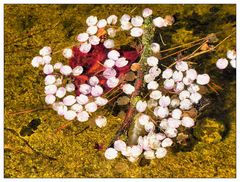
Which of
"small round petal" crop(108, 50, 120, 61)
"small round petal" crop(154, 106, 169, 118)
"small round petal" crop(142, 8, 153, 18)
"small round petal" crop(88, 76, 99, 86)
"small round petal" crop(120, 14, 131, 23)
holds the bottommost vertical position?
"small round petal" crop(154, 106, 169, 118)

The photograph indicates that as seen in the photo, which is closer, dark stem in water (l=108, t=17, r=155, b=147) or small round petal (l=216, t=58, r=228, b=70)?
dark stem in water (l=108, t=17, r=155, b=147)

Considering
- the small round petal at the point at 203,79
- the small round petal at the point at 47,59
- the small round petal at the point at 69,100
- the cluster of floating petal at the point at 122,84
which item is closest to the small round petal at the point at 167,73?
the cluster of floating petal at the point at 122,84

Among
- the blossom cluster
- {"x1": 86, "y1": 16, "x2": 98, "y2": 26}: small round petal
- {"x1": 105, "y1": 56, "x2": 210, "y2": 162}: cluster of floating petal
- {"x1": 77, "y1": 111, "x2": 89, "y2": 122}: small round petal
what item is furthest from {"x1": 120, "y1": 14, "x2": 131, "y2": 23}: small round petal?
{"x1": 77, "y1": 111, "x2": 89, "y2": 122}: small round petal

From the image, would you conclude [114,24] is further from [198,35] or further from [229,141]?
[229,141]

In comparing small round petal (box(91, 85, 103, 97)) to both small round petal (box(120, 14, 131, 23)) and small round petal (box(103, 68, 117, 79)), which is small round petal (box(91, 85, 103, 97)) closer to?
small round petal (box(103, 68, 117, 79))

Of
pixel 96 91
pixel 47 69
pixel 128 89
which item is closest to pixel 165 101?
pixel 128 89

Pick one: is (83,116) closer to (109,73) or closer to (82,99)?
(82,99)
